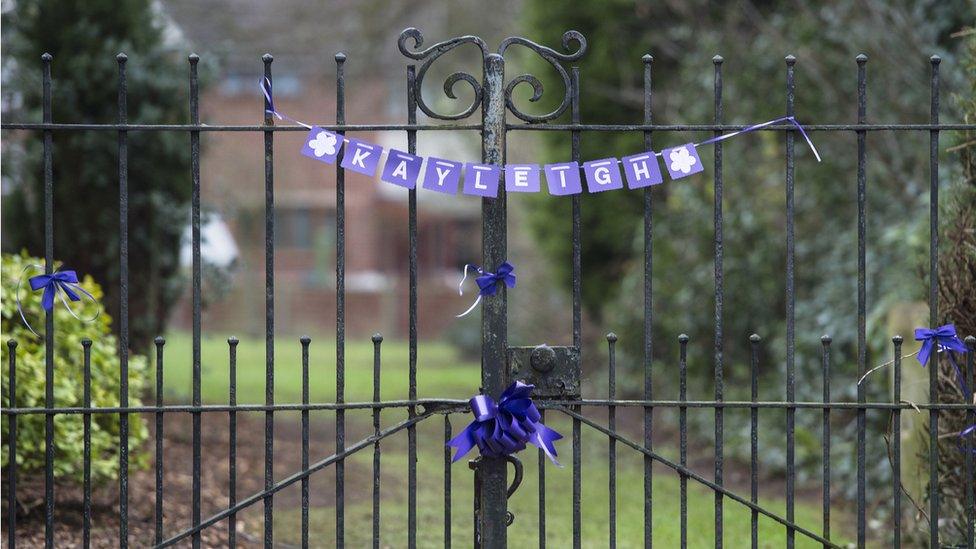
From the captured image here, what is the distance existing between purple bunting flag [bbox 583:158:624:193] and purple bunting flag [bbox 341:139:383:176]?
0.72m

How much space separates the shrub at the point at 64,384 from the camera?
499 cm

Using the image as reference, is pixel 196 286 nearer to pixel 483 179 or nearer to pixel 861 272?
pixel 483 179

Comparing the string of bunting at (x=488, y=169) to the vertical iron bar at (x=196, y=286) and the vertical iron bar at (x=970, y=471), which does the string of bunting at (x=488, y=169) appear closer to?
the vertical iron bar at (x=196, y=286)

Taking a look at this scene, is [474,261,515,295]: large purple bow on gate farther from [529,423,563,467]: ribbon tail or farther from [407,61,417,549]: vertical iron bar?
[529,423,563,467]: ribbon tail

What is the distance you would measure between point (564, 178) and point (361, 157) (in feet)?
2.28

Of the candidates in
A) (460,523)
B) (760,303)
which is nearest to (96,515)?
(460,523)

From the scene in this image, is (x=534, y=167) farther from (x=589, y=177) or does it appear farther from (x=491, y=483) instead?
(x=491, y=483)

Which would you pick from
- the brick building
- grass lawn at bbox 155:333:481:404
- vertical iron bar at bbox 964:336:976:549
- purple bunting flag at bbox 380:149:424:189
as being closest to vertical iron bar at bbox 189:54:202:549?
purple bunting flag at bbox 380:149:424:189

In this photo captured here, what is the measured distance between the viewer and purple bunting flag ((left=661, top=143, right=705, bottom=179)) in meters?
3.91

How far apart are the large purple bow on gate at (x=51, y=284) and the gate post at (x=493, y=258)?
1409 mm

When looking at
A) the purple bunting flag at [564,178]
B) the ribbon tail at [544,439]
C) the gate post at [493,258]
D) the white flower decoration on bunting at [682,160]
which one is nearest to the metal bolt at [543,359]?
the gate post at [493,258]

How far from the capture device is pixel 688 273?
10.3 meters

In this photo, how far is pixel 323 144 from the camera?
12.7 feet

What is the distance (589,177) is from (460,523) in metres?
2.91
